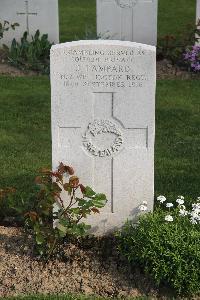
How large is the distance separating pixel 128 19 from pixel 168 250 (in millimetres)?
6926

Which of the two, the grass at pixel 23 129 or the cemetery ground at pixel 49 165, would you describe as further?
the grass at pixel 23 129

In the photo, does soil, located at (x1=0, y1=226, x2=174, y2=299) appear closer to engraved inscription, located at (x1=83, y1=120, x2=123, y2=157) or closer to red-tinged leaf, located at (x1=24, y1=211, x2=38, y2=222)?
red-tinged leaf, located at (x1=24, y1=211, x2=38, y2=222)

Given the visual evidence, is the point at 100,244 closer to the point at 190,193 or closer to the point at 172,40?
the point at 190,193

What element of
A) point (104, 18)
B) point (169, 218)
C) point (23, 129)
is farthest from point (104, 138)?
point (104, 18)

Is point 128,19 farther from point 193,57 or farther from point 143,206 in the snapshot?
point 143,206

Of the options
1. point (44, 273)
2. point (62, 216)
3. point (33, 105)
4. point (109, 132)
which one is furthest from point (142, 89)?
point (33, 105)

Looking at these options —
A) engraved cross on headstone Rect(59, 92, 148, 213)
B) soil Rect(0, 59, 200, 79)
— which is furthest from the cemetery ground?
engraved cross on headstone Rect(59, 92, 148, 213)

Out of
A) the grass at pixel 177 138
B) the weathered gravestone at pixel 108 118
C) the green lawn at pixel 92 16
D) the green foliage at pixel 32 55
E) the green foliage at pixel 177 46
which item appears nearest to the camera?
the weathered gravestone at pixel 108 118

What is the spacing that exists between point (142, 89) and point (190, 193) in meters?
1.60

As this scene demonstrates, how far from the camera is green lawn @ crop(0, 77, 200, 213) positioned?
638cm

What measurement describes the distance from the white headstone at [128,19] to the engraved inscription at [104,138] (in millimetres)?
5964

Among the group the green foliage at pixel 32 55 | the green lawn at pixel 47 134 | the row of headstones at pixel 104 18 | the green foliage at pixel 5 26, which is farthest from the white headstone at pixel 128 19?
the green lawn at pixel 47 134

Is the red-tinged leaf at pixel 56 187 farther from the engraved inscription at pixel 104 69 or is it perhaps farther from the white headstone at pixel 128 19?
the white headstone at pixel 128 19

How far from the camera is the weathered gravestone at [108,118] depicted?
4707 mm
